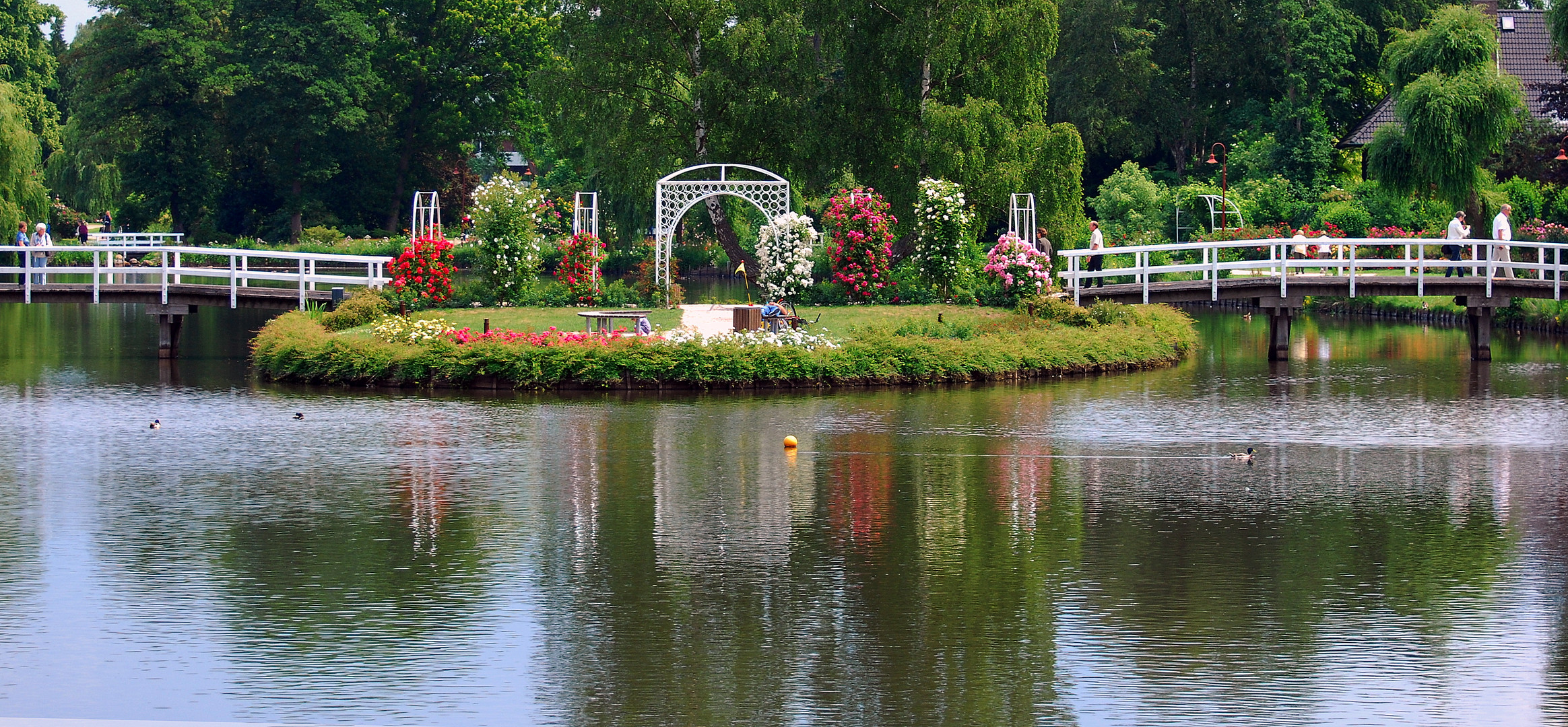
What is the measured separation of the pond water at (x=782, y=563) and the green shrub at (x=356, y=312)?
668 cm

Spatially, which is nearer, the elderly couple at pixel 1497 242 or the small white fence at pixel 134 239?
the elderly couple at pixel 1497 242

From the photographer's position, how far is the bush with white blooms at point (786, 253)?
113ft

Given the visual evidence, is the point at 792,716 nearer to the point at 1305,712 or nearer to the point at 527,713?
the point at 527,713

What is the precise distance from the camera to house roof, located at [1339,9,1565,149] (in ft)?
198

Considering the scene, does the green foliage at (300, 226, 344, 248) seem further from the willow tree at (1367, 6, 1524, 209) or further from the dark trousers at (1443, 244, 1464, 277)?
the dark trousers at (1443, 244, 1464, 277)

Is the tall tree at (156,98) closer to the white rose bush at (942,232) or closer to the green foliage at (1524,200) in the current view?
the white rose bush at (942,232)

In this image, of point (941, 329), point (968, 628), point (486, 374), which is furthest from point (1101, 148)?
point (968, 628)

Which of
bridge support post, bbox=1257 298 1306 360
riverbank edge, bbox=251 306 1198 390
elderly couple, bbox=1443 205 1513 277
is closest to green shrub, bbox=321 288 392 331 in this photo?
riverbank edge, bbox=251 306 1198 390

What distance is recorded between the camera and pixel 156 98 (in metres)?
72.8

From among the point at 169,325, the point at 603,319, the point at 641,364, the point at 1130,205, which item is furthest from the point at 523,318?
the point at 1130,205

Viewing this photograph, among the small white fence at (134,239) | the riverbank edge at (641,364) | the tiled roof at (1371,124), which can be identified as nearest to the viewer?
the riverbank edge at (641,364)

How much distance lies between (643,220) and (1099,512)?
148 ft

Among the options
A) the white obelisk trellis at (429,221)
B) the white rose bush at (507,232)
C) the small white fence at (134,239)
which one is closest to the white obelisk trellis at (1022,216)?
the white rose bush at (507,232)

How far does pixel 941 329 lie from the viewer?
98.5ft
